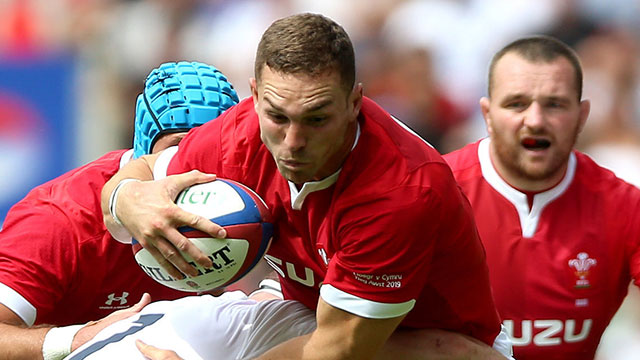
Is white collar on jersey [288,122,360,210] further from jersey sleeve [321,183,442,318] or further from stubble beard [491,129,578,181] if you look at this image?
stubble beard [491,129,578,181]

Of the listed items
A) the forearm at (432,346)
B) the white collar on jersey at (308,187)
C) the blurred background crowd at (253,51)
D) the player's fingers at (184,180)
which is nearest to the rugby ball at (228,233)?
the player's fingers at (184,180)

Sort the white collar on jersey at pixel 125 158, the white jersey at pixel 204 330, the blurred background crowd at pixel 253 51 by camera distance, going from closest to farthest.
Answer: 1. the white jersey at pixel 204 330
2. the white collar on jersey at pixel 125 158
3. the blurred background crowd at pixel 253 51

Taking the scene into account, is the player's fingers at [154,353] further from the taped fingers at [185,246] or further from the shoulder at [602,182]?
the shoulder at [602,182]

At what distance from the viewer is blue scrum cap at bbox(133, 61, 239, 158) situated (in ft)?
14.6

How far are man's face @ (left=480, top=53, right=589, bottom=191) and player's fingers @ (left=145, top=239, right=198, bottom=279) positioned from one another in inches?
81.3

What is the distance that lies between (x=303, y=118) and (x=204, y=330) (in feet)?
4.02

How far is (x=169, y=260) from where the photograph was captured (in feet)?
11.5

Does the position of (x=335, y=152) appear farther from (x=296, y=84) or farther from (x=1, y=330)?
(x=1, y=330)

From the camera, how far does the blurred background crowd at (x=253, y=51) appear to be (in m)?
6.79

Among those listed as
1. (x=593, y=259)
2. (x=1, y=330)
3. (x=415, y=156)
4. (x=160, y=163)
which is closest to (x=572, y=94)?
(x=593, y=259)

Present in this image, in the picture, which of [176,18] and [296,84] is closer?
[296,84]

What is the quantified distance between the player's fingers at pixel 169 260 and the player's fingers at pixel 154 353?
418mm

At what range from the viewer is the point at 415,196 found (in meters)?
3.33

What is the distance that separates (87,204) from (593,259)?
2.39 metres
